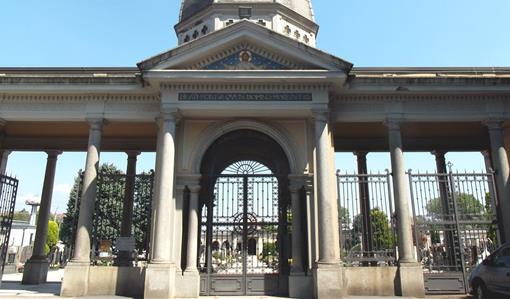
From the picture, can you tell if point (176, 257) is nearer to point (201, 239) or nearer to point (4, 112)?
point (201, 239)

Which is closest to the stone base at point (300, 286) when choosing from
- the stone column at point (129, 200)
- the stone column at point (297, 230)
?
the stone column at point (297, 230)

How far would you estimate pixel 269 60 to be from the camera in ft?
45.3

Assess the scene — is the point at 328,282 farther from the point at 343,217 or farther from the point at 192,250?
the point at 192,250

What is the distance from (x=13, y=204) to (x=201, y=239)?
7.64 metres

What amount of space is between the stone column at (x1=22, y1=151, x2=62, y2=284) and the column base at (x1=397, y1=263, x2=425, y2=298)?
1515 centimetres

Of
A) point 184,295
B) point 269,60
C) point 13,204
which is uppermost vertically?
point 269,60

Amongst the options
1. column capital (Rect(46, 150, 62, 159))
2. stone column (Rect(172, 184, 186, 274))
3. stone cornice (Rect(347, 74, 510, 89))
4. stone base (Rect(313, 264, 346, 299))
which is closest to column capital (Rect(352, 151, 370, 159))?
stone cornice (Rect(347, 74, 510, 89))

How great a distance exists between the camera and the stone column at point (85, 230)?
42.0 ft

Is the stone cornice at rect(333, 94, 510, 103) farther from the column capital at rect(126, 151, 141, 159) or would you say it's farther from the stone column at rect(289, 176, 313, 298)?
the column capital at rect(126, 151, 141, 159)

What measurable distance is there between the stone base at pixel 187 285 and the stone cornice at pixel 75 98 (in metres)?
6.31

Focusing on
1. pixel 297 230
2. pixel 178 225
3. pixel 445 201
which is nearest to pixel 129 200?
pixel 178 225

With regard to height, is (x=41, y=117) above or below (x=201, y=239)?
above

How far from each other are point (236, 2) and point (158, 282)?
1432 centimetres

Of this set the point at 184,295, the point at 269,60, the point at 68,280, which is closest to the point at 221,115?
the point at 269,60
